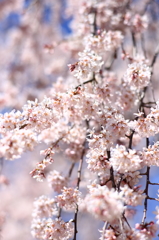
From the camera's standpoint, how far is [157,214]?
1503 mm

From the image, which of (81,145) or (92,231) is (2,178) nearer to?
(81,145)

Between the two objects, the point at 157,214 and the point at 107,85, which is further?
the point at 107,85

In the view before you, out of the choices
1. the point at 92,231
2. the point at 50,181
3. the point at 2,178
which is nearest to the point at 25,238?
the point at 92,231

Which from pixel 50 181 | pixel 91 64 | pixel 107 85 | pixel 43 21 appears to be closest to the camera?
pixel 91 64

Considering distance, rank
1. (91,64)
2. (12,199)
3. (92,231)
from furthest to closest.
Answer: (12,199) → (92,231) → (91,64)

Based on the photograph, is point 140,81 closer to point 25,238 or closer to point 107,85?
point 107,85

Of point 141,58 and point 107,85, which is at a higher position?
point 141,58

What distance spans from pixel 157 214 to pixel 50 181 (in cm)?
99

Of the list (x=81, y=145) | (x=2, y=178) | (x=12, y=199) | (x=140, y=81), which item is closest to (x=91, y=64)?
(x=140, y=81)

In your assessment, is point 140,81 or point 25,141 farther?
point 140,81

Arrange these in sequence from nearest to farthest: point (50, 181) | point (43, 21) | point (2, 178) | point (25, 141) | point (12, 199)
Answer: point (25, 141)
point (50, 181)
point (2, 178)
point (43, 21)
point (12, 199)

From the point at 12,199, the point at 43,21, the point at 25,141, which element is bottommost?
the point at 25,141

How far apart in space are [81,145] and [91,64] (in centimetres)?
87

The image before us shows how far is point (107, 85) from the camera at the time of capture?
6.60 feet
